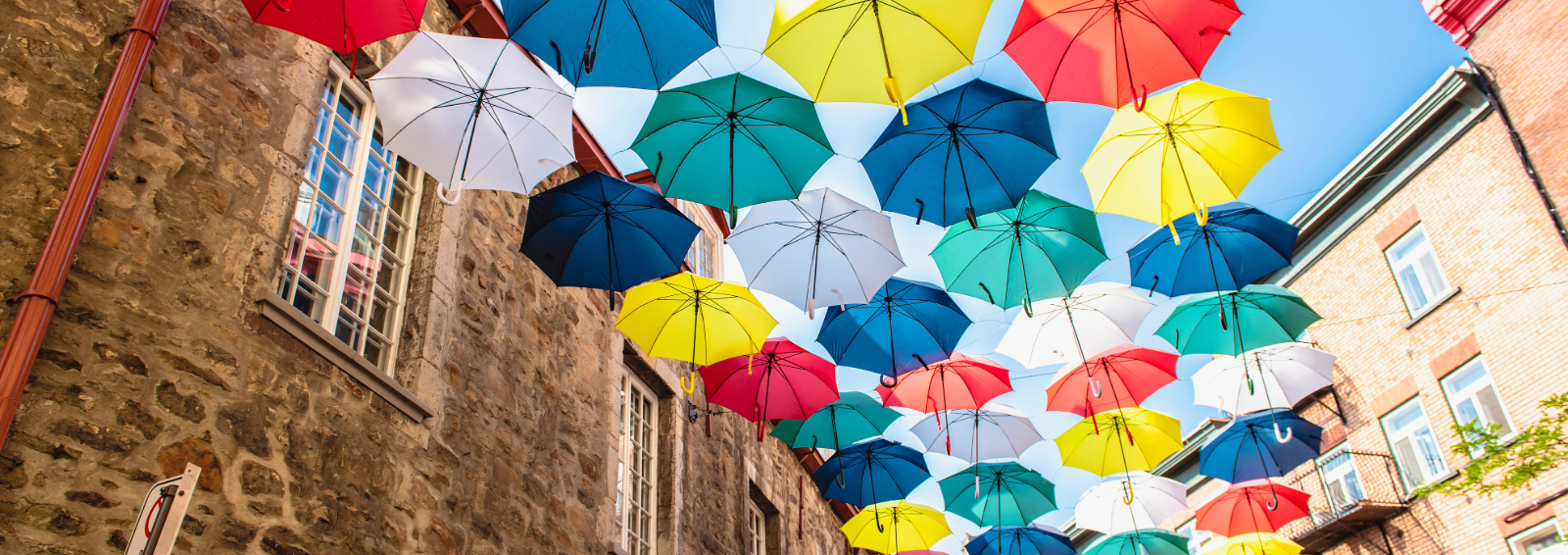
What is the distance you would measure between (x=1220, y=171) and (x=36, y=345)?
7.13 m

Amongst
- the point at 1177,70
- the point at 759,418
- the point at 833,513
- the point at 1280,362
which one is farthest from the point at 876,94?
the point at 833,513

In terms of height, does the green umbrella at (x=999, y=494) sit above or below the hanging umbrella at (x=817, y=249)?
below

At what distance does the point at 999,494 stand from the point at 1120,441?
6.69ft

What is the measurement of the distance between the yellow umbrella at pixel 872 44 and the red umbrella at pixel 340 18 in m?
2.15

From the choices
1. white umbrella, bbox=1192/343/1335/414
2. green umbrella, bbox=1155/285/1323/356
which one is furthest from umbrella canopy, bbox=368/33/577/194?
white umbrella, bbox=1192/343/1335/414

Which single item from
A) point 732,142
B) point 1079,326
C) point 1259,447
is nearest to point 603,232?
point 732,142

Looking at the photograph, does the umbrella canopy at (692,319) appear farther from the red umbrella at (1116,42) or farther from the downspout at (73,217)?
the downspout at (73,217)

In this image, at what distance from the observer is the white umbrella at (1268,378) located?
11.5 meters

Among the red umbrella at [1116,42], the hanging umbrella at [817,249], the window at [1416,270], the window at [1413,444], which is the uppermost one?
the window at [1416,270]

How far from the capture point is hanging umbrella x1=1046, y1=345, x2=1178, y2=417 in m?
9.96

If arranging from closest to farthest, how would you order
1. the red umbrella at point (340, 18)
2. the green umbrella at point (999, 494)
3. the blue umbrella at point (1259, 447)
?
the red umbrella at point (340, 18), the blue umbrella at point (1259, 447), the green umbrella at point (999, 494)

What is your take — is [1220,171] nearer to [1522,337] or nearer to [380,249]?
[380,249]

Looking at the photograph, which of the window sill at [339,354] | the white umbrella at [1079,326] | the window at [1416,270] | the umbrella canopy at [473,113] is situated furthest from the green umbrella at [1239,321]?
the window at [1416,270]

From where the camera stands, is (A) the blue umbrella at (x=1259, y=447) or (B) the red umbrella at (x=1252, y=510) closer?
(A) the blue umbrella at (x=1259, y=447)
